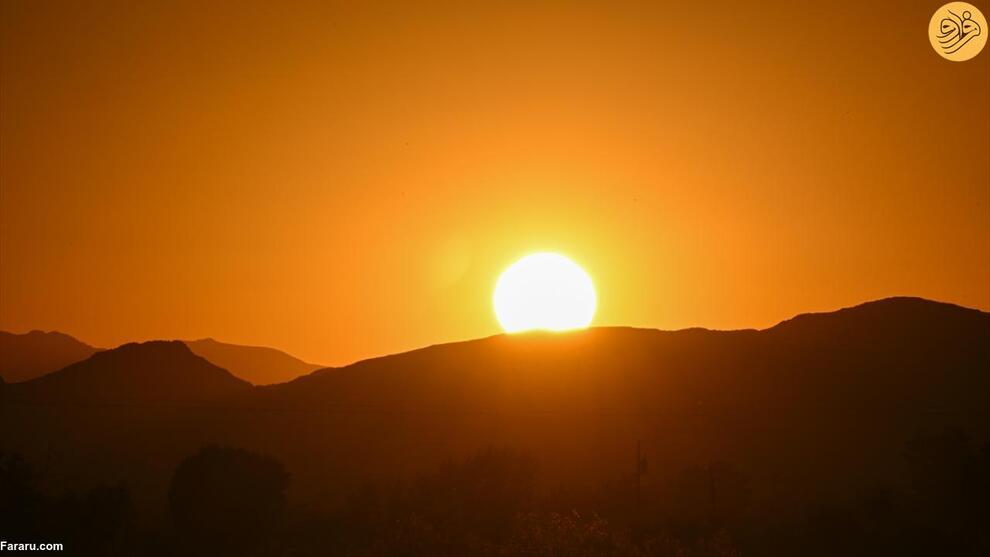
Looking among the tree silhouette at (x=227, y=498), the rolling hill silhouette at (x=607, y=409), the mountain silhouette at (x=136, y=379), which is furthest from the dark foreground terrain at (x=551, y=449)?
the mountain silhouette at (x=136, y=379)

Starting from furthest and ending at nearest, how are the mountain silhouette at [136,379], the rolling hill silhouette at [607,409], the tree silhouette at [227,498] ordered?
the mountain silhouette at [136,379] < the rolling hill silhouette at [607,409] < the tree silhouette at [227,498]

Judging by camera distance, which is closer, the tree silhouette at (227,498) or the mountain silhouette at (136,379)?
the tree silhouette at (227,498)

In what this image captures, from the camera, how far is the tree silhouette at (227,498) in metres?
63.0

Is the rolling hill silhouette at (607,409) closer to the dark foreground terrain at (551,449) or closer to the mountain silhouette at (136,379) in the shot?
the dark foreground terrain at (551,449)

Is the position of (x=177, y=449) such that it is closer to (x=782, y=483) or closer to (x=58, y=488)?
(x=58, y=488)

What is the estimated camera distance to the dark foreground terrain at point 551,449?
2181 inches

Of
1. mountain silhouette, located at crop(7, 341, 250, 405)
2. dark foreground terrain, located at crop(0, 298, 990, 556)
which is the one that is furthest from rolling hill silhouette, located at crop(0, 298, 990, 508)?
mountain silhouette, located at crop(7, 341, 250, 405)

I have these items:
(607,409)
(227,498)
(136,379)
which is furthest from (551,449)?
(136,379)

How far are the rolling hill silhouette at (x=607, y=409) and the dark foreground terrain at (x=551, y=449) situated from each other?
1.34 feet

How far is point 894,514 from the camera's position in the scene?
60.6m

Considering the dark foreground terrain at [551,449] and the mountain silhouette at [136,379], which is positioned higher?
the mountain silhouette at [136,379]

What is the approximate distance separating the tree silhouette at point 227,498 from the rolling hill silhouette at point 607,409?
12874 mm

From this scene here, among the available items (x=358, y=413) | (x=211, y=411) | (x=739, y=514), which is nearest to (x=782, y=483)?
(x=739, y=514)

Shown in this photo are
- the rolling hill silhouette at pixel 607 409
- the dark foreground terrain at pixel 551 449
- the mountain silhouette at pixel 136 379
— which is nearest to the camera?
the dark foreground terrain at pixel 551 449
